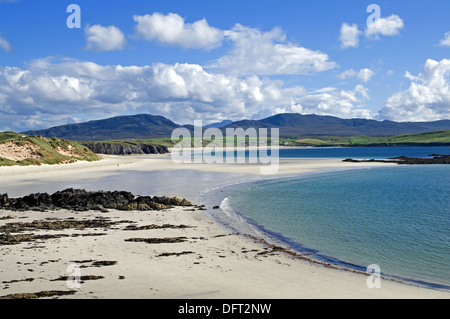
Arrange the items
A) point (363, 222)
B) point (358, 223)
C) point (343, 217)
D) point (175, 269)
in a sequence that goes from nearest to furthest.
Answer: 1. point (175, 269)
2. point (358, 223)
3. point (363, 222)
4. point (343, 217)

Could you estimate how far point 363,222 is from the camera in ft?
73.1

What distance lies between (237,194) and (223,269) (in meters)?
21.1

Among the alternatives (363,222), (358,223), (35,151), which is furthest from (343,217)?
(35,151)

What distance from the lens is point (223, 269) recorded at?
12.9 m

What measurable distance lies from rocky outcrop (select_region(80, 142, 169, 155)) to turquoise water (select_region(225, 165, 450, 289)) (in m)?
104

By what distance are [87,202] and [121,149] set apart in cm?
11561

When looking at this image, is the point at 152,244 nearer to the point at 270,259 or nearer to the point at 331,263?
the point at 270,259

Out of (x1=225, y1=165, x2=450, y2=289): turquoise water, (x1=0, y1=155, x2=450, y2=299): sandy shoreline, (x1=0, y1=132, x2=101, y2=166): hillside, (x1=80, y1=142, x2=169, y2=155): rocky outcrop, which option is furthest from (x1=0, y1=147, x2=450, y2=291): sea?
(x1=80, y1=142, x2=169, y2=155): rocky outcrop

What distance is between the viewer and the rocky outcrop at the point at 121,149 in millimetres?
131225

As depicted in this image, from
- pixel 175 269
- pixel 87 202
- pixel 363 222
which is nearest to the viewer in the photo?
pixel 175 269

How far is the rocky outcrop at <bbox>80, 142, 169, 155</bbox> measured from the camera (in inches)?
5166

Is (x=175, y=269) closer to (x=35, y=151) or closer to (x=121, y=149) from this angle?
(x=35, y=151)
